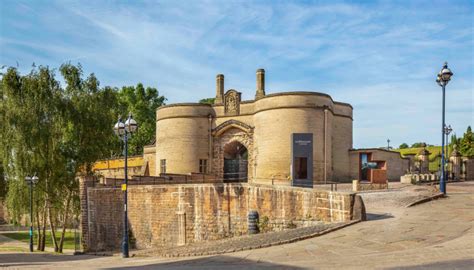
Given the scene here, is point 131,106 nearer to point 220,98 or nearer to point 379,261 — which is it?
point 220,98

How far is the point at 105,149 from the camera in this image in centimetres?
2992

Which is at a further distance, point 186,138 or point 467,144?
point 467,144

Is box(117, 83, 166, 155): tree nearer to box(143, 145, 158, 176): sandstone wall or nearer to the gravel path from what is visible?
box(143, 145, 158, 176): sandstone wall

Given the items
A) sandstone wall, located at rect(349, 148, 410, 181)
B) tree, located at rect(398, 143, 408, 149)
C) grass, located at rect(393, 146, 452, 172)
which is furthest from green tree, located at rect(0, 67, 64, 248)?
tree, located at rect(398, 143, 408, 149)

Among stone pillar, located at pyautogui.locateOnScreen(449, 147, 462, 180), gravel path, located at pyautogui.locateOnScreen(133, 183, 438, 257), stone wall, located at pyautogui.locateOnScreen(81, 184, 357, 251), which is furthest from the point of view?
stone pillar, located at pyautogui.locateOnScreen(449, 147, 462, 180)

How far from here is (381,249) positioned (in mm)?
9758

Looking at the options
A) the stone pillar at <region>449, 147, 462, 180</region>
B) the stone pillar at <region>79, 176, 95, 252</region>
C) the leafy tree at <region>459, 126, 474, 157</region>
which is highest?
the leafy tree at <region>459, 126, 474, 157</region>

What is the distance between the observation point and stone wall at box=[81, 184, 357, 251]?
618 inches

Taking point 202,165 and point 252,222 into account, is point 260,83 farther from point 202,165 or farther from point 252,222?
point 252,222

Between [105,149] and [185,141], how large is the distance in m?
6.53

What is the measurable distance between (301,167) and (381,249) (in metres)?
14.9

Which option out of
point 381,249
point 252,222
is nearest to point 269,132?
point 252,222

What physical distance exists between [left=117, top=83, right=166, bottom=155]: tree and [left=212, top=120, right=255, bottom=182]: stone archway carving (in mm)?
24000

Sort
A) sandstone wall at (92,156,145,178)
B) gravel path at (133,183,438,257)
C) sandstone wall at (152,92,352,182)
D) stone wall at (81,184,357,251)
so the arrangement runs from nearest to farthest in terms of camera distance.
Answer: gravel path at (133,183,438,257) < stone wall at (81,184,357,251) < sandstone wall at (152,92,352,182) < sandstone wall at (92,156,145,178)
